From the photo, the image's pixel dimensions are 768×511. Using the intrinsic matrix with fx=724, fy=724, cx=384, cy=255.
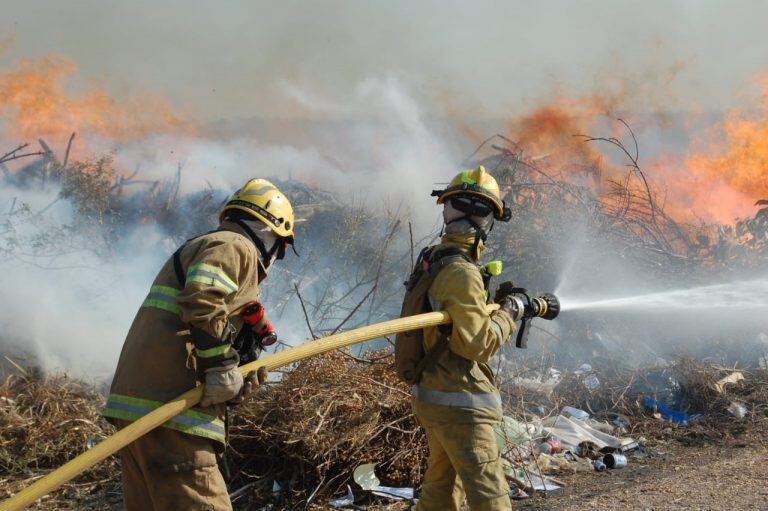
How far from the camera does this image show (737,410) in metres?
5.83

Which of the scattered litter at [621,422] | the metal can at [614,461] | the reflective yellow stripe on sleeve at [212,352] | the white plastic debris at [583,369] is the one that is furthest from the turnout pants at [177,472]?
the white plastic debris at [583,369]

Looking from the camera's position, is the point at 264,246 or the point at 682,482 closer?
the point at 264,246

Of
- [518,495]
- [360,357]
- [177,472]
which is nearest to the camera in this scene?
[177,472]

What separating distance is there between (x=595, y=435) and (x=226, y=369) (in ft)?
12.4

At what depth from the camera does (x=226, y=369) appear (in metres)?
2.57

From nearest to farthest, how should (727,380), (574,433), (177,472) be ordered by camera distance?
(177,472), (574,433), (727,380)

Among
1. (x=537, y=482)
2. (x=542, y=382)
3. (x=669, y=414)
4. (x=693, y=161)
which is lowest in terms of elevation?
(x=537, y=482)

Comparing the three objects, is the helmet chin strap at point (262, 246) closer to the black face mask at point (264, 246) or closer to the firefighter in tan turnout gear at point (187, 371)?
the black face mask at point (264, 246)

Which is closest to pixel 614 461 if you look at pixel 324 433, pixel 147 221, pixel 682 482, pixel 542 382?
pixel 682 482

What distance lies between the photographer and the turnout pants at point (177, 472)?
2584 millimetres

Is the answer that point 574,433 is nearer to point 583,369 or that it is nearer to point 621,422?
point 621,422

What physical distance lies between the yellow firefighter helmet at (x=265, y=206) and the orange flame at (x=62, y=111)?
25.2 feet

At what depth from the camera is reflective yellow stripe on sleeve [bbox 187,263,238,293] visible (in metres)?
2.53

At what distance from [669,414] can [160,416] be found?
4.80m
